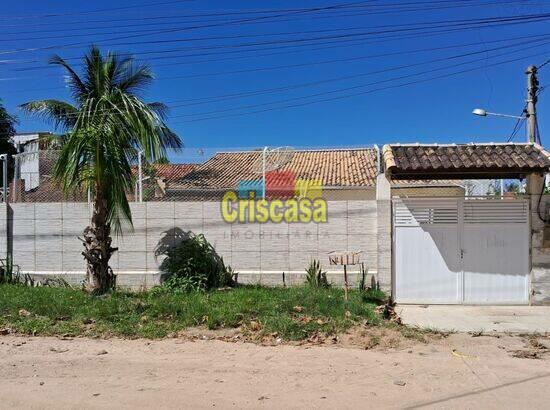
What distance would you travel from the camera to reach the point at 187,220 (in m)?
11.0

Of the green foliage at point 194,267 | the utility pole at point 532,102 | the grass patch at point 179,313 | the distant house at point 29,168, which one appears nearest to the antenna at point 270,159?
the green foliage at point 194,267

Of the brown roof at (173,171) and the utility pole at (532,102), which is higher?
the utility pole at (532,102)

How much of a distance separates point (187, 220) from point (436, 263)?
203 inches

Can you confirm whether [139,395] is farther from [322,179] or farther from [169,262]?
[322,179]

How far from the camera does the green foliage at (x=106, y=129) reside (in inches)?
362

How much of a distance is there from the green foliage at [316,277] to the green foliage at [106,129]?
12.1ft

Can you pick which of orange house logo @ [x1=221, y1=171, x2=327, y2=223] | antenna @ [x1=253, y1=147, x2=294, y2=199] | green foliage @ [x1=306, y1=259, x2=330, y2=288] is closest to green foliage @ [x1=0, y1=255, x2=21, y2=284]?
orange house logo @ [x1=221, y1=171, x2=327, y2=223]

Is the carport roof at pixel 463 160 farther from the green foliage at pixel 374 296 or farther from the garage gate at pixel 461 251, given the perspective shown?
the green foliage at pixel 374 296

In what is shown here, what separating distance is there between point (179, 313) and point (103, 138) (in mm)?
3403

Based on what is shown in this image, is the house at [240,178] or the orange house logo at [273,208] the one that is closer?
the orange house logo at [273,208]

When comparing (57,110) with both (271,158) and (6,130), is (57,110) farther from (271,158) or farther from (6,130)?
(6,130)

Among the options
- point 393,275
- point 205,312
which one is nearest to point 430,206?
point 393,275

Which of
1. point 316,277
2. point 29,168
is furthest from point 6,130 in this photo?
point 316,277

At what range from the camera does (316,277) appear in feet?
34.0
